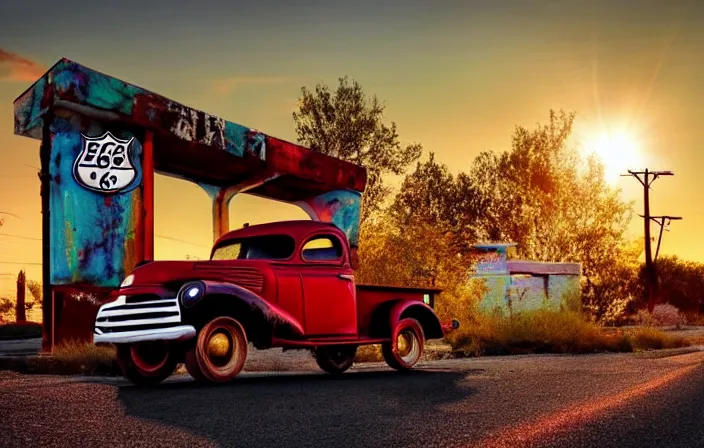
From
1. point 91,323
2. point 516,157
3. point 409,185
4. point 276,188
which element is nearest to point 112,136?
point 91,323

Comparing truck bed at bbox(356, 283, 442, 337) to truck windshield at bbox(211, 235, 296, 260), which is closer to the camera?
truck windshield at bbox(211, 235, 296, 260)

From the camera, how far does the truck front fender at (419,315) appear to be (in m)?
10.4

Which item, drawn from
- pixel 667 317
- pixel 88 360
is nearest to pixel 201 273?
pixel 88 360

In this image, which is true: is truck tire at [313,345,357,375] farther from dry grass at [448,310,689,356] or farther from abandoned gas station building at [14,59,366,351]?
dry grass at [448,310,689,356]

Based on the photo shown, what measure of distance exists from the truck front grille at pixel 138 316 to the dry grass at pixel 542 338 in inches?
347

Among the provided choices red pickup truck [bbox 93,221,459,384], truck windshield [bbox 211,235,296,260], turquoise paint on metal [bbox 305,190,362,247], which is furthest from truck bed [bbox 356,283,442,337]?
turquoise paint on metal [bbox 305,190,362,247]

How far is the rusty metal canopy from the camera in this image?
13453 millimetres

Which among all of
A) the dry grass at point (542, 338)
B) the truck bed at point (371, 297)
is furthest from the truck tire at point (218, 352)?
the dry grass at point (542, 338)

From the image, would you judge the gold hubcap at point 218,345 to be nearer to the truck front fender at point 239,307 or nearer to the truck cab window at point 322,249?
the truck front fender at point 239,307

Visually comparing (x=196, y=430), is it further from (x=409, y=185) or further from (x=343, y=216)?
(x=409, y=185)

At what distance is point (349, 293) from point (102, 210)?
6.17 meters

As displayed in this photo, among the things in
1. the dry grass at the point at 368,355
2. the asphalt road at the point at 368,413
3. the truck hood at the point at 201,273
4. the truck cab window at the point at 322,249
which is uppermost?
the truck cab window at the point at 322,249

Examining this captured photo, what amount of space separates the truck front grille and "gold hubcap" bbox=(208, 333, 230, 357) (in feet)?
1.57

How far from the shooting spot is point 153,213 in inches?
584
